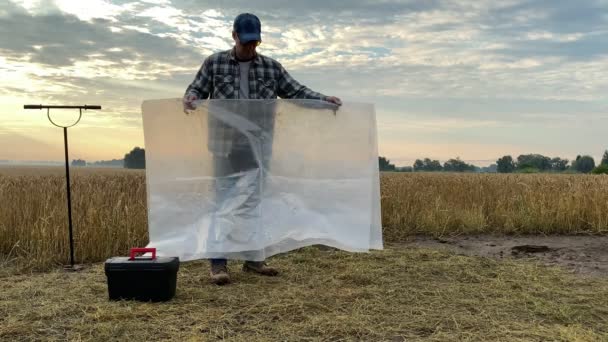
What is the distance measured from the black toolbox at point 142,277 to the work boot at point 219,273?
0.44 metres

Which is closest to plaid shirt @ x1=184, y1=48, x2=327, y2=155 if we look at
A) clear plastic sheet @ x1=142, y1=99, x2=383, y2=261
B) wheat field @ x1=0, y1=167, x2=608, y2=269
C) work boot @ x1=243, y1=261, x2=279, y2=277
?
clear plastic sheet @ x1=142, y1=99, x2=383, y2=261

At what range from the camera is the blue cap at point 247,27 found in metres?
3.47

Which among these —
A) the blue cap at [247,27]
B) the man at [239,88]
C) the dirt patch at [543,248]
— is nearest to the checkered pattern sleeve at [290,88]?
the man at [239,88]

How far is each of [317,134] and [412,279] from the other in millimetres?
1376

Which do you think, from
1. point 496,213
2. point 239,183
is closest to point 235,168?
point 239,183

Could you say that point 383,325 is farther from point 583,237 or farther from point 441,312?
point 583,237

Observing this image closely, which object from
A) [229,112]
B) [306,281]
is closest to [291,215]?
[306,281]

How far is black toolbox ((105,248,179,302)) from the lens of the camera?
10.3 feet

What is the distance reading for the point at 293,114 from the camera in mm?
3695

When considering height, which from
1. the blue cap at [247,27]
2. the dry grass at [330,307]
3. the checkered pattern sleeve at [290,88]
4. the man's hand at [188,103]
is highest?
the blue cap at [247,27]

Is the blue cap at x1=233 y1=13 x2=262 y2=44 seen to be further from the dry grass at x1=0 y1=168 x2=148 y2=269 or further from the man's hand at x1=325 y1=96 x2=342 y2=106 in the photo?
the dry grass at x1=0 y1=168 x2=148 y2=269

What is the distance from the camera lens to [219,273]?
370cm

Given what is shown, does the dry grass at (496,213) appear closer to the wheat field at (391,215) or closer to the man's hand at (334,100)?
the wheat field at (391,215)

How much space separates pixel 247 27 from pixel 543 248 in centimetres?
415
